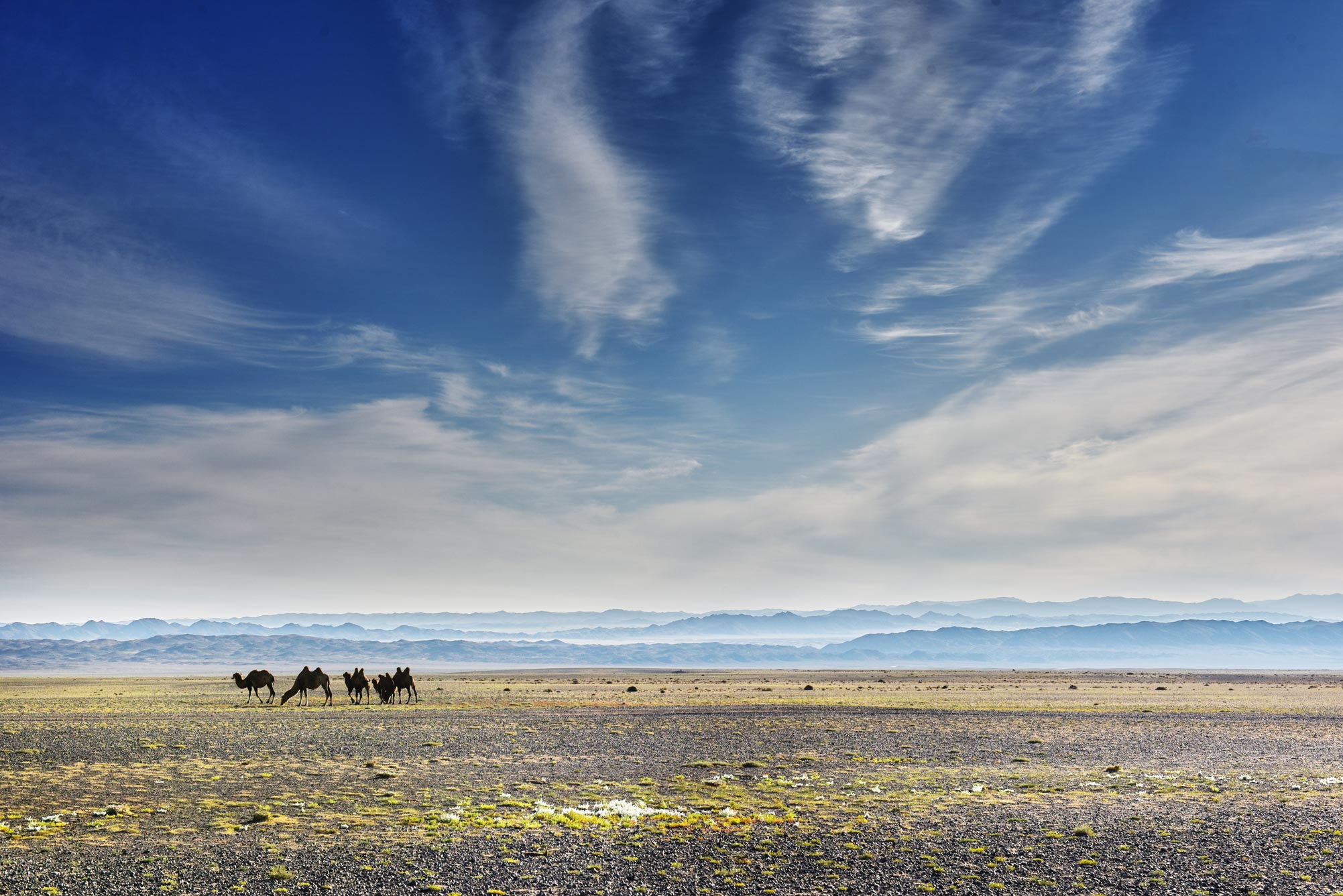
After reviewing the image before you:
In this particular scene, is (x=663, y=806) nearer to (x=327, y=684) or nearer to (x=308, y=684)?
(x=327, y=684)

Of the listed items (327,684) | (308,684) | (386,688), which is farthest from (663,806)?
(308,684)

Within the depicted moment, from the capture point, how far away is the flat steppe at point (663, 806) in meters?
15.1

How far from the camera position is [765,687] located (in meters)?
92.2

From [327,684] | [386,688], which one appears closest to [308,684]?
[327,684]

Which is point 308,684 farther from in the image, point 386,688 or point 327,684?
point 386,688

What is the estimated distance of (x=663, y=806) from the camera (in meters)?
21.5

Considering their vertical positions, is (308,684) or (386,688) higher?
(308,684)

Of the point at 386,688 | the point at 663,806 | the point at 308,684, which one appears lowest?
the point at 663,806

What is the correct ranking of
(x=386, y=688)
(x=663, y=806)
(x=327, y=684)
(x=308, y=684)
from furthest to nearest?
(x=386, y=688), (x=308, y=684), (x=327, y=684), (x=663, y=806)

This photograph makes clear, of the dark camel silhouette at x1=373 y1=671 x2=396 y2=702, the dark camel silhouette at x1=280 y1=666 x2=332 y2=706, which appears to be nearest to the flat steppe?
the dark camel silhouette at x1=280 y1=666 x2=332 y2=706

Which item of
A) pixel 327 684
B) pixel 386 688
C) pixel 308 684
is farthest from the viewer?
pixel 386 688

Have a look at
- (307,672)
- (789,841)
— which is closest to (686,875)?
(789,841)

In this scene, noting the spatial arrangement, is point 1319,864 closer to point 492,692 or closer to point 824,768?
point 824,768

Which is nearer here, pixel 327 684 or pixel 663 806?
pixel 663 806
